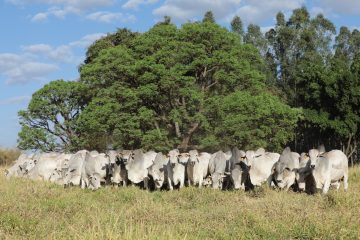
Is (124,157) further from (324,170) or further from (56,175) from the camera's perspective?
(324,170)

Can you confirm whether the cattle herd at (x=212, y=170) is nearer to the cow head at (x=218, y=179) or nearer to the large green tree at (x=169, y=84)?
the cow head at (x=218, y=179)

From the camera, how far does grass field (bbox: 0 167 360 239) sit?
29.3 feet

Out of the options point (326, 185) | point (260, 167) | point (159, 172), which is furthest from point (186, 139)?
point (326, 185)

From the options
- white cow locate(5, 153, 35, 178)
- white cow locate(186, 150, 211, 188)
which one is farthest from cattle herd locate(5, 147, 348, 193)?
white cow locate(5, 153, 35, 178)

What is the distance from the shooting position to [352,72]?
34938 millimetres

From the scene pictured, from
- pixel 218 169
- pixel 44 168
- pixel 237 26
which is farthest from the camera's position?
pixel 237 26

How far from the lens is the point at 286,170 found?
16688 millimetres

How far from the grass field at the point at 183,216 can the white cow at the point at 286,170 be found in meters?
1.73

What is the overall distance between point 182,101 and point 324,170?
1443 cm

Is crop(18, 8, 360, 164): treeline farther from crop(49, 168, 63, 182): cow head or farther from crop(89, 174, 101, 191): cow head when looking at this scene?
crop(89, 174, 101, 191): cow head

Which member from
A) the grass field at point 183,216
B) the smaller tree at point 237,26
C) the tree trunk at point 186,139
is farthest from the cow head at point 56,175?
the smaller tree at point 237,26

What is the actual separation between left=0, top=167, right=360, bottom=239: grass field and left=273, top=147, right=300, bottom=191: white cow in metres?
1.73

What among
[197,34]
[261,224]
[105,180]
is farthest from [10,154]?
[261,224]

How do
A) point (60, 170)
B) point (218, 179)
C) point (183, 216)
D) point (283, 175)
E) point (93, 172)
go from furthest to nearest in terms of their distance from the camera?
point (60, 170), point (93, 172), point (218, 179), point (283, 175), point (183, 216)
